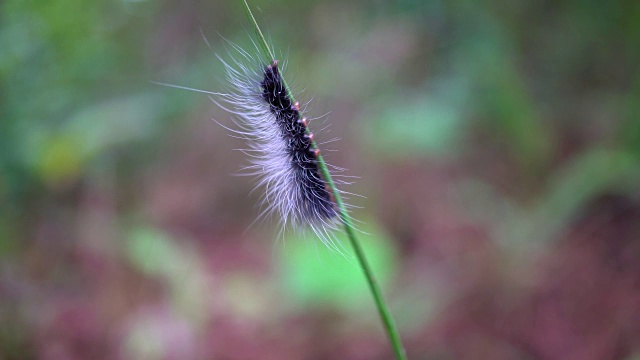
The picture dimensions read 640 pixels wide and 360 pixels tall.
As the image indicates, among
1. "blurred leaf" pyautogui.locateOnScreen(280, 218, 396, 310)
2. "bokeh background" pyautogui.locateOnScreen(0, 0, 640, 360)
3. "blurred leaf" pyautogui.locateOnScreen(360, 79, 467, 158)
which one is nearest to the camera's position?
"bokeh background" pyautogui.locateOnScreen(0, 0, 640, 360)

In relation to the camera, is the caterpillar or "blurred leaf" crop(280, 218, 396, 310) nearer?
the caterpillar

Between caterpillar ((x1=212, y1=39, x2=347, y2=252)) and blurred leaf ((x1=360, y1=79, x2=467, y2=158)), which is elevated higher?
blurred leaf ((x1=360, y1=79, x2=467, y2=158))

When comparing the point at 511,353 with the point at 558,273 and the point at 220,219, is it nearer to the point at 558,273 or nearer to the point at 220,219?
the point at 558,273

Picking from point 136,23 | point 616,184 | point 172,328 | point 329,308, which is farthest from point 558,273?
point 136,23

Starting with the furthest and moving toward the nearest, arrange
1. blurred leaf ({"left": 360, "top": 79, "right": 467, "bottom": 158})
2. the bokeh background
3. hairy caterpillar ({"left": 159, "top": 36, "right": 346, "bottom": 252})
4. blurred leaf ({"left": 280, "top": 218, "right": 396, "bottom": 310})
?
blurred leaf ({"left": 360, "top": 79, "right": 467, "bottom": 158}) → blurred leaf ({"left": 280, "top": 218, "right": 396, "bottom": 310}) → the bokeh background → hairy caterpillar ({"left": 159, "top": 36, "right": 346, "bottom": 252})

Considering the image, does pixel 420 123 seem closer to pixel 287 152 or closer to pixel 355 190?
pixel 355 190

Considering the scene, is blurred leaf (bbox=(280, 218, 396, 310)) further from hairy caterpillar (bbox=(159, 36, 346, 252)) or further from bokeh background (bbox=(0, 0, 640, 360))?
hairy caterpillar (bbox=(159, 36, 346, 252))

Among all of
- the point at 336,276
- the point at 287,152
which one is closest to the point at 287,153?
the point at 287,152

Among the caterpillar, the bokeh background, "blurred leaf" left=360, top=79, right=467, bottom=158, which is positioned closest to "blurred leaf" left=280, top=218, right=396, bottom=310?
the bokeh background

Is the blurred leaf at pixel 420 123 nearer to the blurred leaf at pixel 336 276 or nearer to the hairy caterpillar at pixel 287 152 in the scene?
the blurred leaf at pixel 336 276
